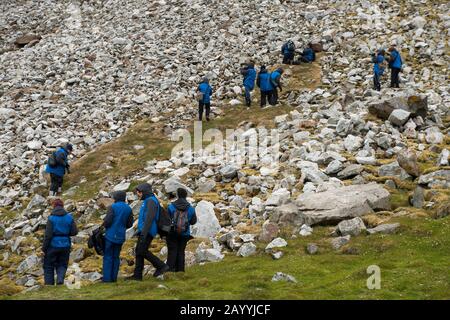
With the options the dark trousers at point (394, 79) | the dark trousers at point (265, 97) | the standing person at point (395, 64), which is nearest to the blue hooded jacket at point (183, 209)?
the dark trousers at point (265, 97)

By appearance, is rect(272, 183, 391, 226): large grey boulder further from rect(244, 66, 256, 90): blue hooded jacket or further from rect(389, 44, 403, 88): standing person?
rect(244, 66, 256, 90): blue hooded jacket

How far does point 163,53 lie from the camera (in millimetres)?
36062

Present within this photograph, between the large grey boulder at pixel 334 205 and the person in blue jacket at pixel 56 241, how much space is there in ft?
20.1

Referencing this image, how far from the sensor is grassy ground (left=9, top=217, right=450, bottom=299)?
1087cm

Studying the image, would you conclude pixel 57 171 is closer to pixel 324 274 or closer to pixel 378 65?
pixel 324 274

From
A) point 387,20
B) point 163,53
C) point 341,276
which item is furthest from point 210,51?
point 341,276

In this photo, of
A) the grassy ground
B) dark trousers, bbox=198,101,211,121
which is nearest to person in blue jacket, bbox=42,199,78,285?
the grassy ground

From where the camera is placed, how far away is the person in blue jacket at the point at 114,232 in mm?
12789

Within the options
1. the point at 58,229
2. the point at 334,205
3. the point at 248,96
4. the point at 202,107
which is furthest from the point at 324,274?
the point at 248,96

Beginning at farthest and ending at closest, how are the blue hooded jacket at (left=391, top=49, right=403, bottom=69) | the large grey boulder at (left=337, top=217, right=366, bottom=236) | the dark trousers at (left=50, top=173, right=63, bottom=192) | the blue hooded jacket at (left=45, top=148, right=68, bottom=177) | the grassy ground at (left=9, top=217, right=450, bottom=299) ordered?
the blue hooded jacket at (left=391, top=49, right=403, bottom=69)
the dark trousers at (left=50, top=173, right=63, bottom=192)
the blue hooded jacket at (left=45, top=148, right=68, bottom=177)
the large grey boulder at (left=337, top=217, right=366, bottom=236)
the grassy ground at (left=9, top=217, right=450, bottom=299)

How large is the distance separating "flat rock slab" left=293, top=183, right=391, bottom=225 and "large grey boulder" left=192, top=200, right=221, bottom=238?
8.54ft

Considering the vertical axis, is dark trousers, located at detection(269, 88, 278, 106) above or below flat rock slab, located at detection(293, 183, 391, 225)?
above

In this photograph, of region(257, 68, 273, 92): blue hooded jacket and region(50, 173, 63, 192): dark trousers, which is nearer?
Result: region(50, 173, 63, 192): dark trousers

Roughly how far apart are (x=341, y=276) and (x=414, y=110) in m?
13.3
